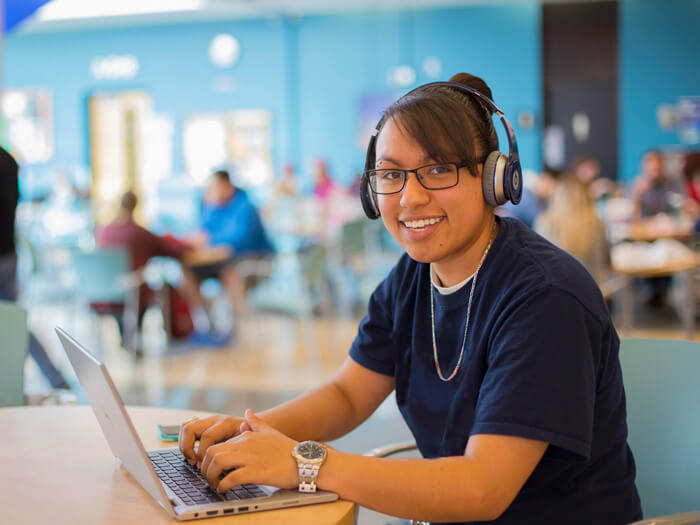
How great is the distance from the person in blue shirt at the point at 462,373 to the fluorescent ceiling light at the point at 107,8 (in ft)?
30.0

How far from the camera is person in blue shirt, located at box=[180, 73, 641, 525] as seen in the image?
1.01 m

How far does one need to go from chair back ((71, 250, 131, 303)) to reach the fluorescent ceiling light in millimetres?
6125

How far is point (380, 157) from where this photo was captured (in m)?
1.26

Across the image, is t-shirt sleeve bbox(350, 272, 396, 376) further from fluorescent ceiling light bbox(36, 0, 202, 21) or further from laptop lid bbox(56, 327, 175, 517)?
fluorescent ceiling light bbox(36, 0, 202, 21)

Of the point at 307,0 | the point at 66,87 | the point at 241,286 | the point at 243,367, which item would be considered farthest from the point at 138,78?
the point at 243,367

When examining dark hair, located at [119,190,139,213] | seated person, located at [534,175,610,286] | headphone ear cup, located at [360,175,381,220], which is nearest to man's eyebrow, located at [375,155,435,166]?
headphone ear cup, located at [360,175,381,220]

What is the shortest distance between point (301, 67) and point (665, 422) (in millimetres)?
9704

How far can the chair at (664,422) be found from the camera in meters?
1.35

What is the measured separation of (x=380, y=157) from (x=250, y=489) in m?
0.56

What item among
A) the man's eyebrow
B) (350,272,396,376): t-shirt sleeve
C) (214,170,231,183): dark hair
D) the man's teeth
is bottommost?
(350,272,396,376): t-shirt sleeve

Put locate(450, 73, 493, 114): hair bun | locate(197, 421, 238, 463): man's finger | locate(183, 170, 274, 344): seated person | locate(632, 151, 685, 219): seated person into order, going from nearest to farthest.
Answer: locate(197, 421, 238, 463): man's finger, locate(450, 73, 493, 114): hair bun, locate(183, 170, 274, 344): seated person, locate(632, 151, 685, 219): seated person

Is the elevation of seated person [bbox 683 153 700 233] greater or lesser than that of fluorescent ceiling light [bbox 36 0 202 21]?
lesser

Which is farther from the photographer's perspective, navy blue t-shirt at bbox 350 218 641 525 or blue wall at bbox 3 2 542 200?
blue wall at bbox 3 2 542 200

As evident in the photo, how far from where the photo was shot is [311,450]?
1.04 m
